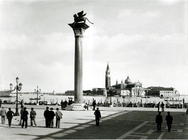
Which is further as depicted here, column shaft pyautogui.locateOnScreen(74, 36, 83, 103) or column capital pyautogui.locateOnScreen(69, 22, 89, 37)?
column capital pyautogui.locateOnScreen(69, 22, 89, 37)

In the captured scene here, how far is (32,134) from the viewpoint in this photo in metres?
17.3

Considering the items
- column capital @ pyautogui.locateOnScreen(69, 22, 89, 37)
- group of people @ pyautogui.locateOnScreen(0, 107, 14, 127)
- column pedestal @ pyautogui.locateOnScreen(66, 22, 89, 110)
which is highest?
column capital @ pyautogui.locateOnScreen(69, 22, 89, 37)

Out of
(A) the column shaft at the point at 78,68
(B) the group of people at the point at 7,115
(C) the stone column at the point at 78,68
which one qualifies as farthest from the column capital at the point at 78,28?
(B) the group of people at the point at 7,115

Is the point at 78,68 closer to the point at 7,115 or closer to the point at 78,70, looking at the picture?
the point at 78,70

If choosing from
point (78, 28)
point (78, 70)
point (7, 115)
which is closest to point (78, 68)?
point (78, 70)

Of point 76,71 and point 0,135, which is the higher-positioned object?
point 76,71

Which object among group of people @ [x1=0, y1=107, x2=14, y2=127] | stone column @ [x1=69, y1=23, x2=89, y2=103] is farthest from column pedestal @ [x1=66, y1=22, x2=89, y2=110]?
group of people @ [x1=0, y1=107, x2=14, y2=127]

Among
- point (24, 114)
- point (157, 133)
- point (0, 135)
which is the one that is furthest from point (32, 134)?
point (157, 133)

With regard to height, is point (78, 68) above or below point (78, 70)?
above

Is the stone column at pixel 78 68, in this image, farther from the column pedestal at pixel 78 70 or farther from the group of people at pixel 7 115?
the group of people at pixel 7 115

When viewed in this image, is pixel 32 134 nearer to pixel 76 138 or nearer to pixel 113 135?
pixel 76 138

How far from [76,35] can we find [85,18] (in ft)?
7.40

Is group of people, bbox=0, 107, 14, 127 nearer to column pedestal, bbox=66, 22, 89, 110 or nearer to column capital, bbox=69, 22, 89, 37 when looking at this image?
column pedestal, bbox=66, 22, 89, 110

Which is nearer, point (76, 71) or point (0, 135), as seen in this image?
point (0, 135)
